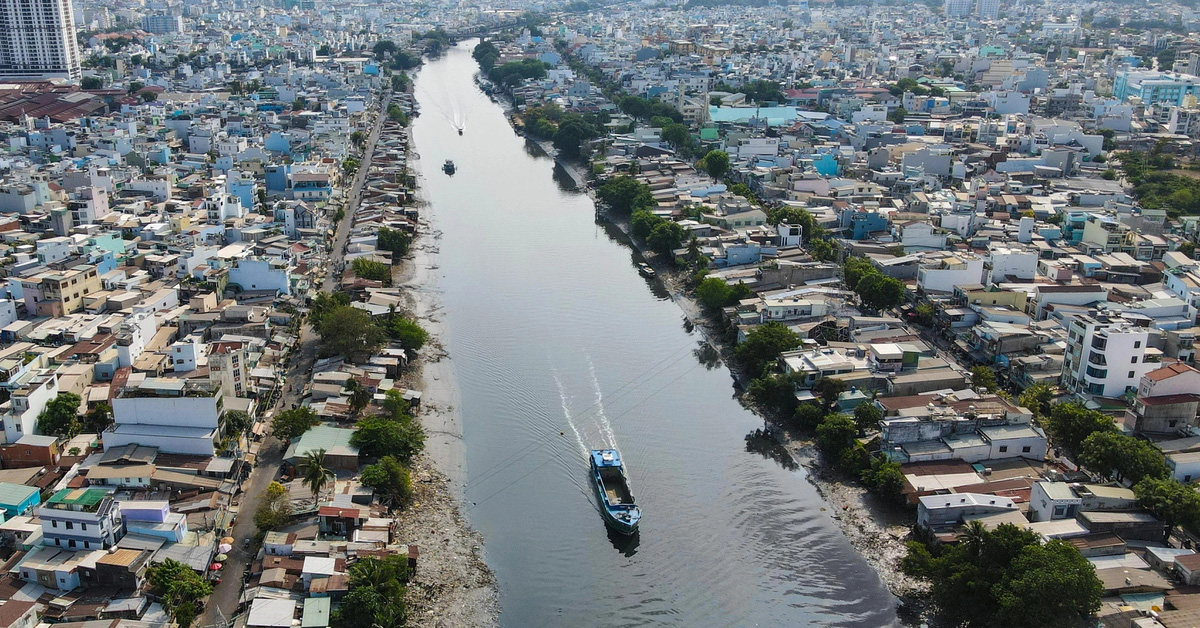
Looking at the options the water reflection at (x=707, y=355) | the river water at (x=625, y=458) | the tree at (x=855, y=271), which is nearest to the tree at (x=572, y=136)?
the river water at (x=625, y=458)

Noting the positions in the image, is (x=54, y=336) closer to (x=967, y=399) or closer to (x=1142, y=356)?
(x=967, y=399)

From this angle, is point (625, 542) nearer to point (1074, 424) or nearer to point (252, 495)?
point (252, 495)

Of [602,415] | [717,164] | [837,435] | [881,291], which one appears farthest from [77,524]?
[717,164]

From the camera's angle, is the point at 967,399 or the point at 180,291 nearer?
the point at 967,399

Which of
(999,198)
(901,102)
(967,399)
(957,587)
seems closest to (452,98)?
(901,102)

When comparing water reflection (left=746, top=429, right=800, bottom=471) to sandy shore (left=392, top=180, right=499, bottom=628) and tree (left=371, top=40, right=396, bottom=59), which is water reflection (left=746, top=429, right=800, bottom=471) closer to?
sandy shore (left=392, top=180, right=499, bottom=628)

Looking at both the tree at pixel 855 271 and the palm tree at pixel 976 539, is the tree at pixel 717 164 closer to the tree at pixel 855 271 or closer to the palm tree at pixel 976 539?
the tree at pixel 855 271
